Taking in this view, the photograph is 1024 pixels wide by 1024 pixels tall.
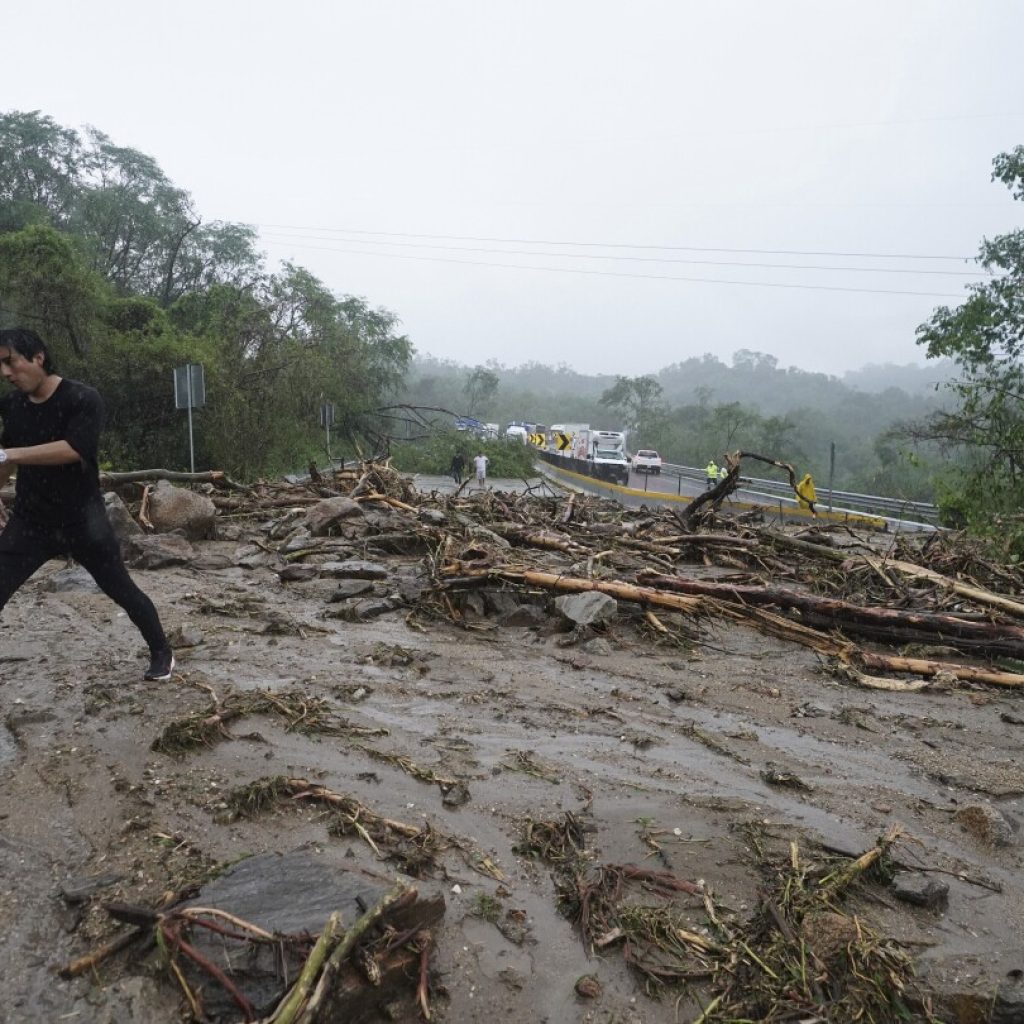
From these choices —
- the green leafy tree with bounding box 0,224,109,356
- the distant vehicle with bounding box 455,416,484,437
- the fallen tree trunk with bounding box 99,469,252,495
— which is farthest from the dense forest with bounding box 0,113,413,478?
the fallen tree trunk with bounding box 99,469,252,495

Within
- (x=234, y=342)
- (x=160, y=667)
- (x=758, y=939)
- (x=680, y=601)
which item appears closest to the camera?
(x=758, y=939)

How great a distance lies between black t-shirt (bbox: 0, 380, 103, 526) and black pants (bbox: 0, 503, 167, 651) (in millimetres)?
49

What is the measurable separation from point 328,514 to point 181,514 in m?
1.66

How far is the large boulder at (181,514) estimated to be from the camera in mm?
8781

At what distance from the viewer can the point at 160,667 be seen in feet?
12.9

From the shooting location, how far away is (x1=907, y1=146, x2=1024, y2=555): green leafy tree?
12.5 metres

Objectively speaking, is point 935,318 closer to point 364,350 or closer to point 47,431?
point 364,350

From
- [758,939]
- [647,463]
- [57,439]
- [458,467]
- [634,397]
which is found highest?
[634,397]

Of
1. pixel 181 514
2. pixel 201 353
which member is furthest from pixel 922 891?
pixel 201 353

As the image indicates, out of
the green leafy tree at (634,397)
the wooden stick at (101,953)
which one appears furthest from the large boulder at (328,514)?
the green leafy tree at (634,397)

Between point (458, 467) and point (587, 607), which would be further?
point (458, 467)

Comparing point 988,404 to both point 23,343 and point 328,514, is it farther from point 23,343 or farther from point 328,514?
point 23,343

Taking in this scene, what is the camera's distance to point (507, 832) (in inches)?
112

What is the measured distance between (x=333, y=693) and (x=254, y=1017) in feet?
7.80
